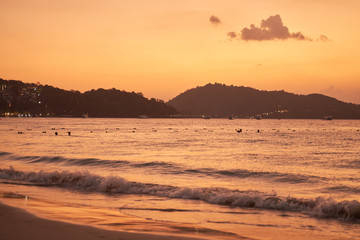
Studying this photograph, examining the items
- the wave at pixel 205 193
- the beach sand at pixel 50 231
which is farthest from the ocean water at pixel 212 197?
the beach sand at pixel 50 231

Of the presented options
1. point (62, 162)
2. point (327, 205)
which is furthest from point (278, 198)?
point (62, 162)

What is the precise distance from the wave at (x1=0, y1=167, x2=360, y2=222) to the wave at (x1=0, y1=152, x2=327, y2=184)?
674 cm

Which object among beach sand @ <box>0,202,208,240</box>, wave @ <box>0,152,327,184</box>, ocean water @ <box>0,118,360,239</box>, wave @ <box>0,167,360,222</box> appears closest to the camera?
beach sand @ <box>0,202,208,240</box>

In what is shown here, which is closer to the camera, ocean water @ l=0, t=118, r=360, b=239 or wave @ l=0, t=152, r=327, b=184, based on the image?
ocean water @ l=0, t=118, r=360, b=239

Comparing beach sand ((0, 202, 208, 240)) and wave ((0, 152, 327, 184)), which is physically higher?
beach sand ((0, 202, 208, 240))

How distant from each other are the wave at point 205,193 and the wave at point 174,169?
265 inches

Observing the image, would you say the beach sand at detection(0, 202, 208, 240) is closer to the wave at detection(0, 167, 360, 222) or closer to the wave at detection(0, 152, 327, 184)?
the wave at detection(0, 167, 360, 222)

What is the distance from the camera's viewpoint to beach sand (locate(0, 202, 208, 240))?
9711 millimetres

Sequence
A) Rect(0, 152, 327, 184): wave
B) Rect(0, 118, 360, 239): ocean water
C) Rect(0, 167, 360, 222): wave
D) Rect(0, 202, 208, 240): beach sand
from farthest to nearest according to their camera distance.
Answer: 1. Rect(0, 152, 327, 184): wave
2. Rect(0, 167, 360, 222): wave
3. Rect(0, 118, 360, 239): ocean water
4. Rect(0, 202, 208, 240): beach sand

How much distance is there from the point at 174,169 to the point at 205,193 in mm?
11330

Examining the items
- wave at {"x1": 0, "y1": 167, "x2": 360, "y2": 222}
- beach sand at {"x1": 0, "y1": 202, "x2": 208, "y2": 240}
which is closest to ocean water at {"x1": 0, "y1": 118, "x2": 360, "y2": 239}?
wave at {"x1": 0, "y1": 167, "x2": 360, "y2": 222}

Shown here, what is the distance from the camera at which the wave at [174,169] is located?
84.1 ft

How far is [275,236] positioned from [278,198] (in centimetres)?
607

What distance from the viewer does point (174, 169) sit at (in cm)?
2972
